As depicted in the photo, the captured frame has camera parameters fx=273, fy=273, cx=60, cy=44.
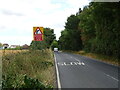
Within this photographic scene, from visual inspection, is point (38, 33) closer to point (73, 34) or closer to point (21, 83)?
point (21, 83)

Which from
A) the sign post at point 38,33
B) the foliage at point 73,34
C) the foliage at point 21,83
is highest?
the foliage at point 73,34

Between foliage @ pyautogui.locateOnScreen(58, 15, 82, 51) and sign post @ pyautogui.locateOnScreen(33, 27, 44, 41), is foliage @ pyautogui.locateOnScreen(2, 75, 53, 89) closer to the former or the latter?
sign post @ pyautogui.locateOnScreen(33, 27, 44, 41)

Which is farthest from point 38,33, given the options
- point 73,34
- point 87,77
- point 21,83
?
point 73,34

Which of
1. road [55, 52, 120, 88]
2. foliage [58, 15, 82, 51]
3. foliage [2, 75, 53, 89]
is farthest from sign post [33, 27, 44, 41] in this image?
foliage [58, 15, 82, 51]

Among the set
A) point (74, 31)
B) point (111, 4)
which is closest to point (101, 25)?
point (111, 4)

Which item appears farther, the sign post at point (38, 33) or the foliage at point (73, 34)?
the foliage at point (73, 34)

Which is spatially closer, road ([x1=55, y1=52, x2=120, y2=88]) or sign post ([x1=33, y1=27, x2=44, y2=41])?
road ([x1=55, y1=52, x2=120, y2=88])

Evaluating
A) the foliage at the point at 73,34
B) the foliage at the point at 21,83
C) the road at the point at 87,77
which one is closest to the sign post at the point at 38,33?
the road at the point at 87,77

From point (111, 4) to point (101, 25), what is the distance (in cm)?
673

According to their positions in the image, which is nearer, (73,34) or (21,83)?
(21,83)

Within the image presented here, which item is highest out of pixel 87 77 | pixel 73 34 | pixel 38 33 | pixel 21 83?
pixel 73 34

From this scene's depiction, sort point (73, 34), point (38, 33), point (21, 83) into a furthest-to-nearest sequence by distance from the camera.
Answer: point (73, 34), point (38, 33), point (21, 83)

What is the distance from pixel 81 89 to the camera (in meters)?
13.4

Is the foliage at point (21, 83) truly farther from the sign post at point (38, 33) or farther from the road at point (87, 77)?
the sign post at point (38, 33)
